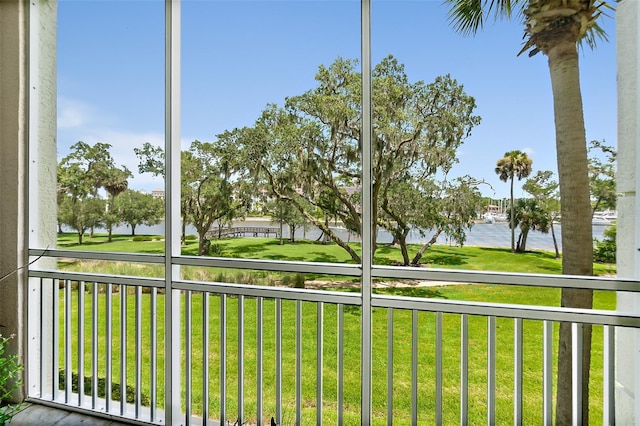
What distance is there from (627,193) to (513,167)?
48 centimetres

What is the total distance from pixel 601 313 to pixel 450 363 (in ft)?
2.75

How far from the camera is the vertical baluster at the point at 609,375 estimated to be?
1.46 m

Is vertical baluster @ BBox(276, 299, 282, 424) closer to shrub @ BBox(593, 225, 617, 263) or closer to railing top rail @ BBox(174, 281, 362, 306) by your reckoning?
railing top rail @ BBox(174, 281, 362, 306)

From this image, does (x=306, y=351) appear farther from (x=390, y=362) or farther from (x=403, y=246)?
(x=403, y=246)

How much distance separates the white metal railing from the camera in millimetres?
1570

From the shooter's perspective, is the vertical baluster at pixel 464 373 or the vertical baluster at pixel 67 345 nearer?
the vertical baluster at pixel 464 373

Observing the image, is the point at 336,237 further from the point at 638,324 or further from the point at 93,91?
the point at 93,91

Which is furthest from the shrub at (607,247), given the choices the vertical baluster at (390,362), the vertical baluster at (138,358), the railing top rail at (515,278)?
the vertical baluster at (138,358)

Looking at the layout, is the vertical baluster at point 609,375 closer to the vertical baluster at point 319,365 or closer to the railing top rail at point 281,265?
the railing top rail at point 281,265

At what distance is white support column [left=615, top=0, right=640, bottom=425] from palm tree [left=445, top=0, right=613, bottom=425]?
0.41ft

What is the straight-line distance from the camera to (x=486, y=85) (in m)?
1.88

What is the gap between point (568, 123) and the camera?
1722mm

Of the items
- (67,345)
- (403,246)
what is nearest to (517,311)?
(403,246)

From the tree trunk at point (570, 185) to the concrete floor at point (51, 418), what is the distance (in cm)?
260
